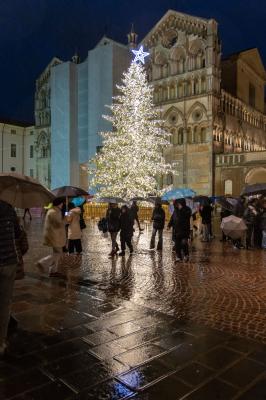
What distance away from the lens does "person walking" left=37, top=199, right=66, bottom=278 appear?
336 inches

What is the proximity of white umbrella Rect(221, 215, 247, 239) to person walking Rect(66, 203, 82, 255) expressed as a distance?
5178 mm

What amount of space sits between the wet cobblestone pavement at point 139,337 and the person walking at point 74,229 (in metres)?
2.17

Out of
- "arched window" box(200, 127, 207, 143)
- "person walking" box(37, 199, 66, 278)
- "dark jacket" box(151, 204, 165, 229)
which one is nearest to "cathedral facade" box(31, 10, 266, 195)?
"arched window" box(200, 127, 207, 143)

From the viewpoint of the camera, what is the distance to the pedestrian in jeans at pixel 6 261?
4074 mm

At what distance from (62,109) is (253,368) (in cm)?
4040

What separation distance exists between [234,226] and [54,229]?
277 inches

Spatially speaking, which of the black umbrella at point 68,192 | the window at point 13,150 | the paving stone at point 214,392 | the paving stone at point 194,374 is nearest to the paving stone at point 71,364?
the paving stone at point 194,374

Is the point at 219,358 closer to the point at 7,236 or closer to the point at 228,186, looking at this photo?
the point at 7,236

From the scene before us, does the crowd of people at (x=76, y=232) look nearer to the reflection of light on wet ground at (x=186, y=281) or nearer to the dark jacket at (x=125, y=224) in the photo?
the dark jacket at (x=125, y=224)

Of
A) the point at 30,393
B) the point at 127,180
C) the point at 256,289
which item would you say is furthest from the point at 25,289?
the point at 127,180

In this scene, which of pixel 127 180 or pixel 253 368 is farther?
pixel 127 180

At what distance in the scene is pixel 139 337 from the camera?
4906mm

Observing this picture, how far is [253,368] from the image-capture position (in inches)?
159

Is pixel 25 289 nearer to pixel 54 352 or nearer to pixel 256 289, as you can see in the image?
pixel 54 352
